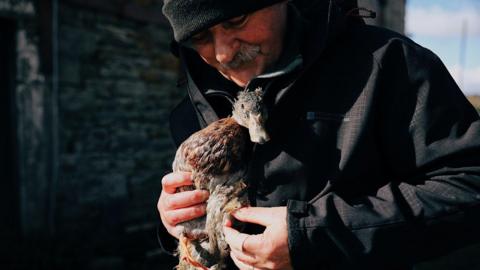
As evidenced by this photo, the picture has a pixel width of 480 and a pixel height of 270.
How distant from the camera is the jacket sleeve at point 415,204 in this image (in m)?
1.78

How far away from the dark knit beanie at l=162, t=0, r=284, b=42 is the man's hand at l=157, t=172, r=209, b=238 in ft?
2.02

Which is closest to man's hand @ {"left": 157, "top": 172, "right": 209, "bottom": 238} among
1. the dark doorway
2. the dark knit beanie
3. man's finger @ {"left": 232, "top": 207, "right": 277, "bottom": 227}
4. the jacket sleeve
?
man's finger @ {"left": 232, "top": 207, "right": 277, "bottom": 227}

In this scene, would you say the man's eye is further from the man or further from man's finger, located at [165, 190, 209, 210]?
man's finger, located at [165, 190, 209, 210]

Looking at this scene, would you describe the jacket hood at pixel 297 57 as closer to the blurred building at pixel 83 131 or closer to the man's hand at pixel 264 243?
the man's hand at pixel 264 243

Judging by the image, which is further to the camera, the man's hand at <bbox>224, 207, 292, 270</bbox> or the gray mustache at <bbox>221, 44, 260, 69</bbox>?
the gray mustache at <bbox>221, 44, 260, 69</bbox>

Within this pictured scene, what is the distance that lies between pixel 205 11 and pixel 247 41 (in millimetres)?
201

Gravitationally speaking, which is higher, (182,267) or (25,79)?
(25,79)

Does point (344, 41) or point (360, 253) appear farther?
point (344, 41)

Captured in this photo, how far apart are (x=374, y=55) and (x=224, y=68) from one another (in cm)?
61

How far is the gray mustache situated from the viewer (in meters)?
2.03

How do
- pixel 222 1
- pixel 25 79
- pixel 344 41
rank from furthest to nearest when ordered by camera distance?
pixel 25 79
pixel 344 41
pixel 222 1

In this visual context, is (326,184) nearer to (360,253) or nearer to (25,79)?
(360,253)

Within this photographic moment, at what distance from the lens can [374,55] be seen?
198 cm

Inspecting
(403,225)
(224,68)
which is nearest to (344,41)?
(224,68)
